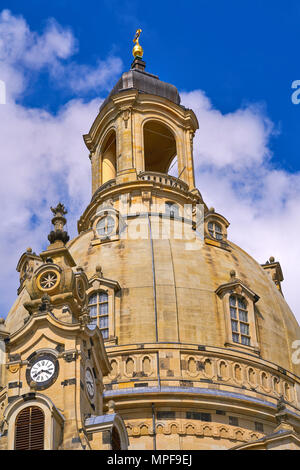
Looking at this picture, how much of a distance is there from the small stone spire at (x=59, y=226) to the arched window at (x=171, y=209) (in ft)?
35.6

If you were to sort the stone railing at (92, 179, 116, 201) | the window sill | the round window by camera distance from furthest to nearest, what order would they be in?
1. the stone railing at (92, 179, 116, 201)
2. the window sill
3. the round window

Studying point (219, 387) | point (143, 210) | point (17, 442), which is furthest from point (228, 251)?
point (17, 442)

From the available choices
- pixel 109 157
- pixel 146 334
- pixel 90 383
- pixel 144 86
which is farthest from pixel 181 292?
pixel 144 86

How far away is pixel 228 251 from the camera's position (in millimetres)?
62500

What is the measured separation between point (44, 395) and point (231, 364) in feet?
43.0

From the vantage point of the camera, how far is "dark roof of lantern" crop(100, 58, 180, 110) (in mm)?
72312

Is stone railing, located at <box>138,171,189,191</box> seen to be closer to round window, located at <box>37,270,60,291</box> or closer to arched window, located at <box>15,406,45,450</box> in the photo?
round window, located at <box>37,270,60,291</box>

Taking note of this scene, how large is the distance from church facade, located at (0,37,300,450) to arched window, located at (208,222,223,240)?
81mm

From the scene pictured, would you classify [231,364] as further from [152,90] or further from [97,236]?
[152,90]

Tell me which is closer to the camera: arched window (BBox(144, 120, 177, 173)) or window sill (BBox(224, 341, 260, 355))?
window sill (BBox(224, 341, 260, 355))

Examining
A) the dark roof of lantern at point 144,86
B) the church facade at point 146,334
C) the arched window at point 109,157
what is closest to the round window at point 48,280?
the church facade at point 146,334

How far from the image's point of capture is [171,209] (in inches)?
2571

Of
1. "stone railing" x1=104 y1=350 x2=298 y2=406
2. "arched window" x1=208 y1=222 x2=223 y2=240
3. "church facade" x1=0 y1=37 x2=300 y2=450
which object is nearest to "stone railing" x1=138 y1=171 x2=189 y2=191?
"church facade" x1=0 y1=37 x2=300 y2=450

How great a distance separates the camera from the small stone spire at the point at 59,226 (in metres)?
53.4
